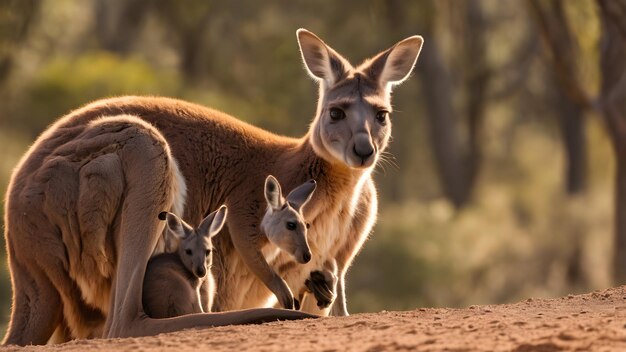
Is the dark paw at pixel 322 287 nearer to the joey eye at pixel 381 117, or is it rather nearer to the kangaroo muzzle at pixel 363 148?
the kangaroo muzzle at pixel 363 148

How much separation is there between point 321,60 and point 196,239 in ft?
6.14

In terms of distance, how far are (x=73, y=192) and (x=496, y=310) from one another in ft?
9.16

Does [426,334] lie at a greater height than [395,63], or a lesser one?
lesser

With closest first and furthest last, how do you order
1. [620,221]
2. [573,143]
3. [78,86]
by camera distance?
[620,221] → [78,86] → [573,143]

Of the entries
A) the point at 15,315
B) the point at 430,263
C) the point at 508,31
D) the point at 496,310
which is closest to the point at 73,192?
the point at 15,315

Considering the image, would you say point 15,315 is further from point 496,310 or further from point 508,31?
point 508,31

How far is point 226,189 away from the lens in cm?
931

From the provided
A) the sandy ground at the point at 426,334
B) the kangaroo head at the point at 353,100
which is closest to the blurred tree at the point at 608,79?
the kangaroo head at the point at 353,100

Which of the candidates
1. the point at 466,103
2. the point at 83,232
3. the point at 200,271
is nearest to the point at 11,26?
the point at 466,103

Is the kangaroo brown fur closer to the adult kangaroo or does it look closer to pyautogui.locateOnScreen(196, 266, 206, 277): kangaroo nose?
the adult kangaroo

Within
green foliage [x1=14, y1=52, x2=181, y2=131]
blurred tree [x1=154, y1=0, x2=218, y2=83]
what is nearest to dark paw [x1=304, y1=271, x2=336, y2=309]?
green foliage [x1=14, y1=52, x2=181, y2=131]

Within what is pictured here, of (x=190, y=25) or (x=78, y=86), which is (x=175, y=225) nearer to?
(x=78, y=86)

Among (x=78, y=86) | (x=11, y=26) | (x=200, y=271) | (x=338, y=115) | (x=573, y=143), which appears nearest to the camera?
(x=200, y=271)

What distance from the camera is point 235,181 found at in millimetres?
9352
